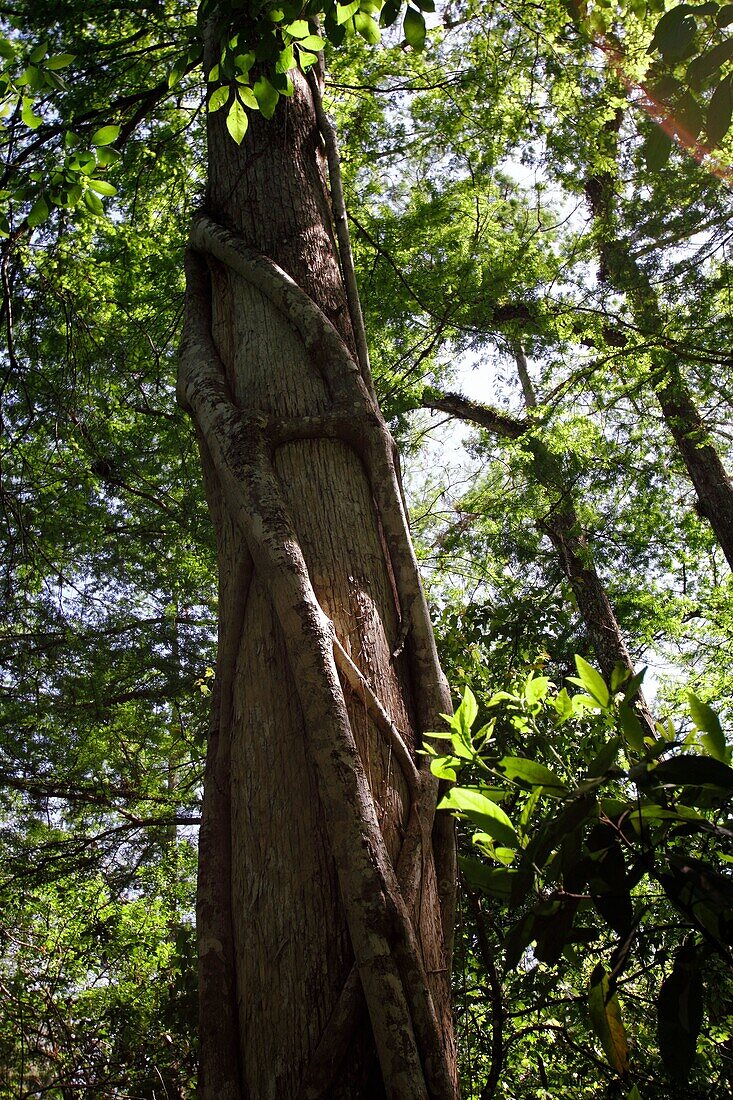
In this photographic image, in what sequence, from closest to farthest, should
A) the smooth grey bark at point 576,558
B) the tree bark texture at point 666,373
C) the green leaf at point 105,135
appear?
1. the green leaf at point 105,135
2. the tree bark texture at point 666,373
3. the smooth grey bark at point 576,558

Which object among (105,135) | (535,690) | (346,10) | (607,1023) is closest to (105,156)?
(105,135)

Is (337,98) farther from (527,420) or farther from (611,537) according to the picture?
(611,537)

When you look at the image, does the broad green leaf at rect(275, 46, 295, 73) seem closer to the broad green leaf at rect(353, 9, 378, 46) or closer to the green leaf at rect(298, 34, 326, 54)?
the green leaf at rect(298, 34, 326, 54)

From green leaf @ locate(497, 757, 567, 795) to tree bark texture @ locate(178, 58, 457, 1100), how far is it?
2.00 ft

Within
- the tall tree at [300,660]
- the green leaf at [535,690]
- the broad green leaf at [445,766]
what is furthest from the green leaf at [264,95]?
the broad green leaf at [445,766]

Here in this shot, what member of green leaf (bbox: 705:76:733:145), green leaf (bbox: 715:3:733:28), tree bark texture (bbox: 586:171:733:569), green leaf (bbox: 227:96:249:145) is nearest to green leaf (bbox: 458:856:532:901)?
green leaf (bbox: 705:76:733:145)

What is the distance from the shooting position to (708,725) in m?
0.99

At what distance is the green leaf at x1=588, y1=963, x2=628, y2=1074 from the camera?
1072mm

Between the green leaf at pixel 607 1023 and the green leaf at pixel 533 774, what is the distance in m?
0.26

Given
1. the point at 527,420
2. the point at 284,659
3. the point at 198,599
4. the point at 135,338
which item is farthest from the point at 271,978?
the point at 527,420

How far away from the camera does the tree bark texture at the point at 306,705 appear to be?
4.95ft

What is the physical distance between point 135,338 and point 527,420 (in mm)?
5408

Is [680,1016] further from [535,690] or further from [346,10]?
[346,10]

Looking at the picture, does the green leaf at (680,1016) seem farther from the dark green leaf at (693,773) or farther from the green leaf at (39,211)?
the green leaf at (39,211)
